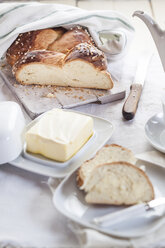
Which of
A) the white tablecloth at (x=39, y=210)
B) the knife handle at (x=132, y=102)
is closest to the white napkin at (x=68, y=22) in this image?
the knife handle at (x=132, y=102)

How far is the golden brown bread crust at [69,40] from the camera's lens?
187cm

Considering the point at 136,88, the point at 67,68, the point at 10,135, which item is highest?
the point at 10,135

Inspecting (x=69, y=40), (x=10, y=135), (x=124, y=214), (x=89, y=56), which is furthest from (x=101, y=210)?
(x=69, y=40)

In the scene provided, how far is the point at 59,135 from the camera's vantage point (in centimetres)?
118

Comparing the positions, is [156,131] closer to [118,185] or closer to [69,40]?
[118,185]

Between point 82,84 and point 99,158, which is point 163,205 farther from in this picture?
point 82,84

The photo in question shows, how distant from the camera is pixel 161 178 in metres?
1.11

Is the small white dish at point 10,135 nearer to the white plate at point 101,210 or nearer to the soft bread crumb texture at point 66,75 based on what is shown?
A: the white plate at point 101,210

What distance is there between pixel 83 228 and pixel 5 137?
37 cm

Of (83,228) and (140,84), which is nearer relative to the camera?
(83,228)

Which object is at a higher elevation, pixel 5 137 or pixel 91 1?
pixel 5 137

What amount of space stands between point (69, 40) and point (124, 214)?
3.67ft

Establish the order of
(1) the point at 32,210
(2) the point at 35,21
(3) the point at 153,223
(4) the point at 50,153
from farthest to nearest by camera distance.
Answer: (2) the point at 35,21 < (4) the point at 50,153 < (1) the point at 32,210 < (3) the point at 153,223

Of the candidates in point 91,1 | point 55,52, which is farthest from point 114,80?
point 91,1
